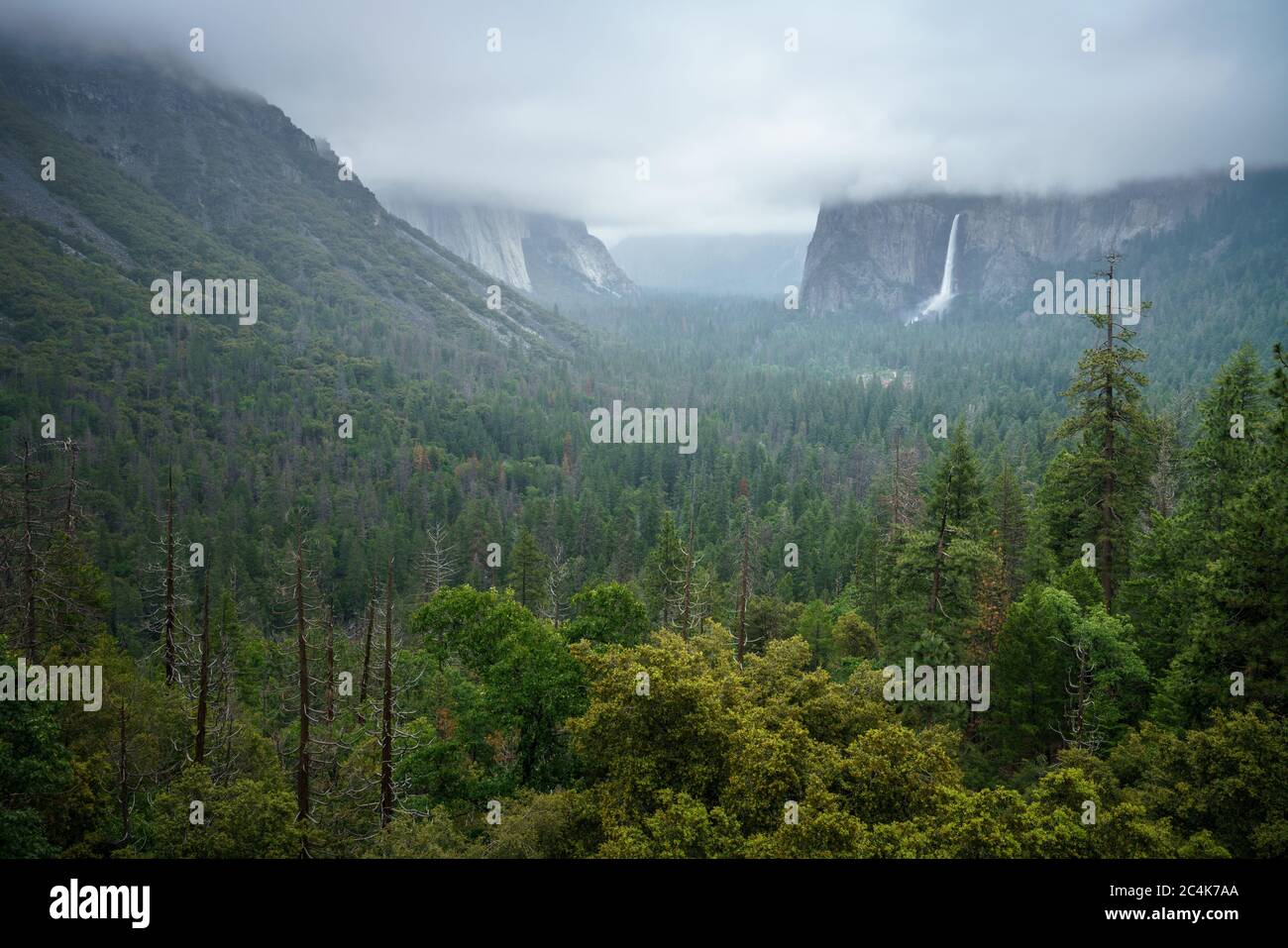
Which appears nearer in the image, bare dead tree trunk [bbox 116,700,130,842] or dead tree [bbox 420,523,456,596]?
bare dead tree trunk [bbox 116,700,130,842]

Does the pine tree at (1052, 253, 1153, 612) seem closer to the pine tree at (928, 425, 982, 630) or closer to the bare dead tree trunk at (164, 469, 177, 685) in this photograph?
the pine tree at (928, 425, 982, 630)

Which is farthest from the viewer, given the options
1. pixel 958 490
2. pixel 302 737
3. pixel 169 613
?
pixel 958 490

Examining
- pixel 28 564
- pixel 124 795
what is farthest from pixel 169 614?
pixel 124 795

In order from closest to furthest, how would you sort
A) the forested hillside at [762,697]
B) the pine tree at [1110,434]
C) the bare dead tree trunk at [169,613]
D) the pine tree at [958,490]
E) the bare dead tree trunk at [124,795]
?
the forested hillside at [762,697], the bare dead tree trunk at [124,795], the bare dead tree trunk at [169,613], the pine tree at [1110,434], the pine tree at [958,490]

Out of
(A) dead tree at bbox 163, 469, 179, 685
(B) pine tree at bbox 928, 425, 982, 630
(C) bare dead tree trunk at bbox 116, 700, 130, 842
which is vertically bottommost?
(C) bare dead tree trunk at bbox 116, 700, 130, 842

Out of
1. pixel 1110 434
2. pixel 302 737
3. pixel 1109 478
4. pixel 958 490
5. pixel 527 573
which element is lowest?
pixel 302 737

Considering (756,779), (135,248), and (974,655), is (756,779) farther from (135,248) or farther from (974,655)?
(135,248)

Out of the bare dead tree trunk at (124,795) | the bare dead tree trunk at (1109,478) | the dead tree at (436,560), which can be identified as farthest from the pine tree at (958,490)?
the dead tree at (436,560)

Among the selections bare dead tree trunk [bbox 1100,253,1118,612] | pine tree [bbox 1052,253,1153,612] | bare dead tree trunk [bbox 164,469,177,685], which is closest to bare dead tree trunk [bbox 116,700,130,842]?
bare dead tree trunk [bbox 164,469,177,685]

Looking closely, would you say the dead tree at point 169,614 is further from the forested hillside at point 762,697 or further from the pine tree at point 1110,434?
the pine tree at point 1110,434

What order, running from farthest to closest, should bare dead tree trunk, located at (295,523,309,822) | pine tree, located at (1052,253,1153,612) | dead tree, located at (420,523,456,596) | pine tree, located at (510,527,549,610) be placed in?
1. dead tree, located at (420,523,456,596)
2. pine tree, located at (510,527,549,610)
3. pine tree, located at (1052,253,1153,612)
4. bare dead tree trunk, located at (295,523,309,822)

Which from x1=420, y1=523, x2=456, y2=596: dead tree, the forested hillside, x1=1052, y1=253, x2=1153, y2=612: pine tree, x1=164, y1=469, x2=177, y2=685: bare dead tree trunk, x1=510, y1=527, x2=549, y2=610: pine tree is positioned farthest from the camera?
x1=420, y1=523, x2=456, y2=596: dead tree

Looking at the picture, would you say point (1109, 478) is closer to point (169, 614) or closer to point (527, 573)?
point (169, 614)
